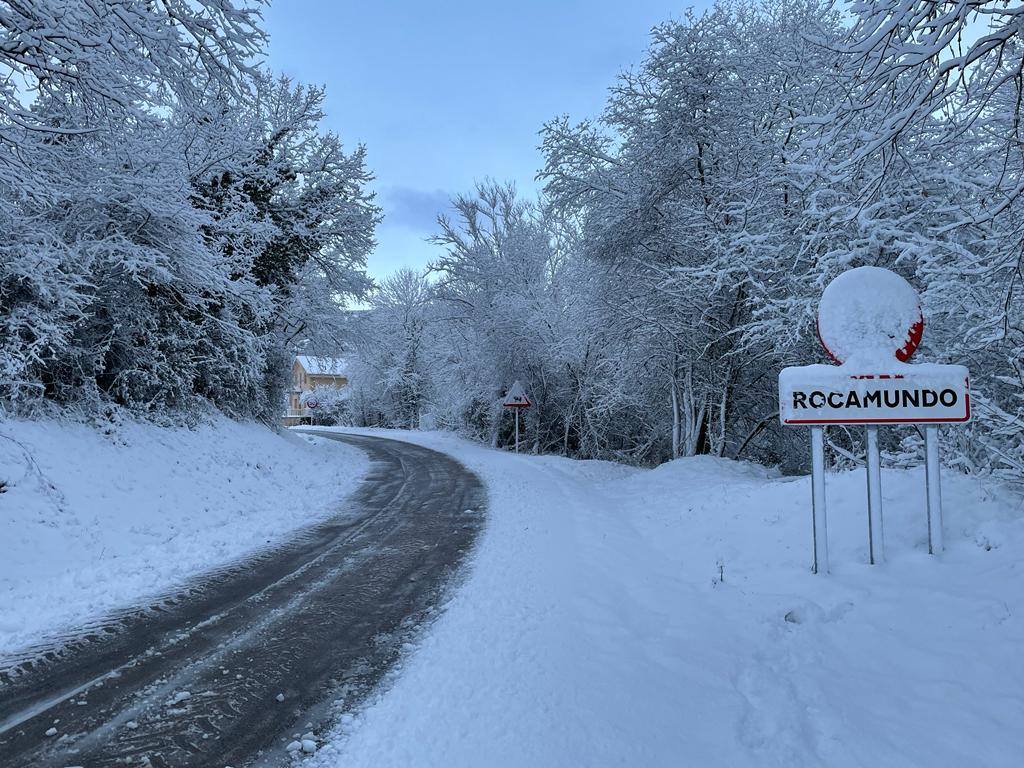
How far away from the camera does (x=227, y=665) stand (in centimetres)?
404

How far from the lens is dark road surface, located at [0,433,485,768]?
3.12 metres

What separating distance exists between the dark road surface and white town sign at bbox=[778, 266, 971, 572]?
159 inches

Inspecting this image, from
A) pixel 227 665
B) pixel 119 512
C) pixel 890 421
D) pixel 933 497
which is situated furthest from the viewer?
pixel 119 512

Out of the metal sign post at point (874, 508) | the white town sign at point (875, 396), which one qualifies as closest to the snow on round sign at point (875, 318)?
the white town sign at point (875, 396)

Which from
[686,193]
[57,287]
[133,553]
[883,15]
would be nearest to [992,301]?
[883,15]

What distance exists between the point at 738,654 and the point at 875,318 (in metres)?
3.45

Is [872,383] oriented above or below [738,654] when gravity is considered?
above

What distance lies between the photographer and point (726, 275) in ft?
35.7

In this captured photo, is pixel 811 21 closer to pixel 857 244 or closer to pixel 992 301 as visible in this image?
pixel 857 244

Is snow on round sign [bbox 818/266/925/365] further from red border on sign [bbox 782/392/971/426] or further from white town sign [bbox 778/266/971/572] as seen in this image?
red border on sign [bbox 782/392/971/426]

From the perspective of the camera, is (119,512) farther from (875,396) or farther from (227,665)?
(875,396)

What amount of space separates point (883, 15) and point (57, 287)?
1041 cm

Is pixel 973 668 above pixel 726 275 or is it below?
below

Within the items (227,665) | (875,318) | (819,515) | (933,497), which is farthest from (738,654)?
(227,665)
